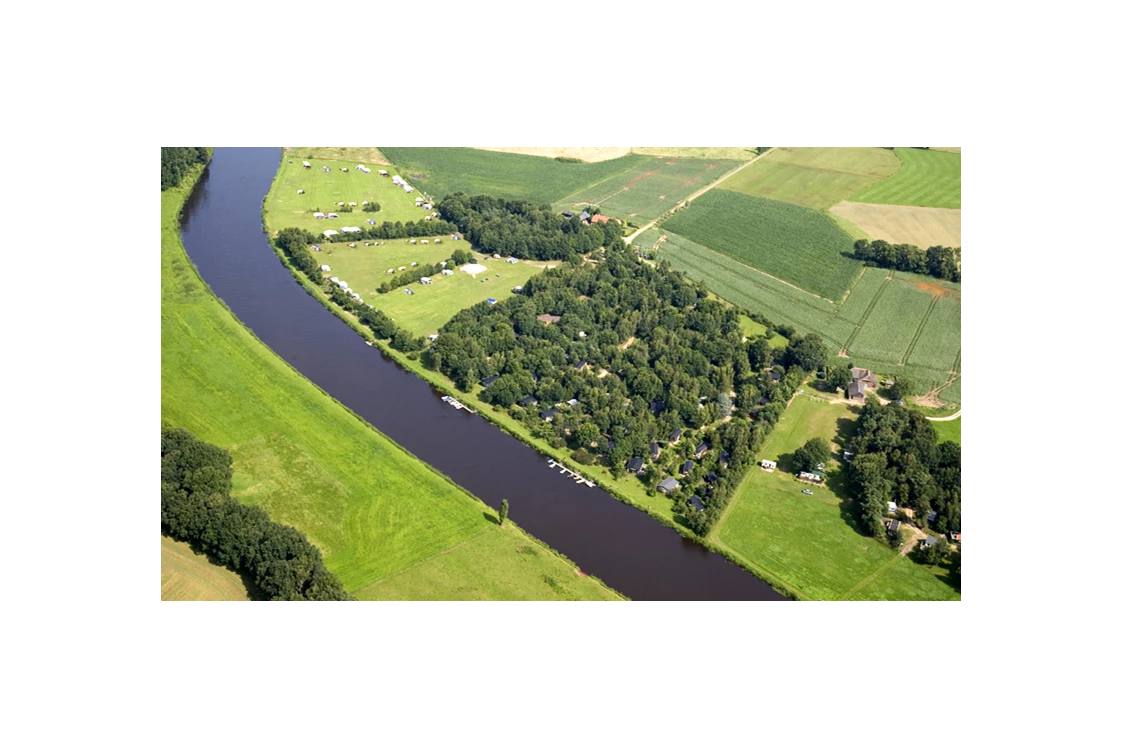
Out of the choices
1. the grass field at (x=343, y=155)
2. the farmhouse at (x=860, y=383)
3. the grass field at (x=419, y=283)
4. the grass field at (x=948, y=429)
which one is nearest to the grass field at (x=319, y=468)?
→ the grass field at (x=419, y=283)

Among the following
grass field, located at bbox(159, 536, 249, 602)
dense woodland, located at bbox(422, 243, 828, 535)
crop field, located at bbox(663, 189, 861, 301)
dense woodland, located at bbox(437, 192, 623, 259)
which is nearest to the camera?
grass field, located at bbox(159, 536, 249, 602)

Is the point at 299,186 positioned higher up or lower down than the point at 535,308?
higher up

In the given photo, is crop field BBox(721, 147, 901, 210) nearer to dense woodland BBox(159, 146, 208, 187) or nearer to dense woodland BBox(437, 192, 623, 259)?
dense woodland BBox(437, 192, 623, 259)

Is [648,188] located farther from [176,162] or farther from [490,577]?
[490,577]

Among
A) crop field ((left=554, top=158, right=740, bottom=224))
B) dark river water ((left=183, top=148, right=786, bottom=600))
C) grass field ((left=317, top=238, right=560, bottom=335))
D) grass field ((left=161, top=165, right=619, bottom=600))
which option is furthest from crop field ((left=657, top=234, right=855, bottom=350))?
grass field ((left=161, top=165, right=619, bottom=600))

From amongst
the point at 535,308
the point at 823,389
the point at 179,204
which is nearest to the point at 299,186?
the point at 179,204

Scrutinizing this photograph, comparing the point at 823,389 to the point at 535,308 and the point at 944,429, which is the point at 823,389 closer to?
the point at 944,429
